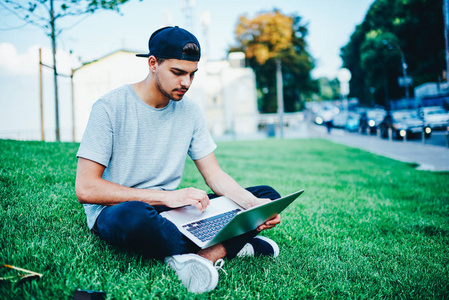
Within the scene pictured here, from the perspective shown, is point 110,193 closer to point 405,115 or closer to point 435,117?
point 405,115

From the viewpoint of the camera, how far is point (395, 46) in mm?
35312

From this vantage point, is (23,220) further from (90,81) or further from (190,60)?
(90,81)

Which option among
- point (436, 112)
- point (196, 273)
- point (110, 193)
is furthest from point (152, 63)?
point (436, 112)

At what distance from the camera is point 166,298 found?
5.84 ft

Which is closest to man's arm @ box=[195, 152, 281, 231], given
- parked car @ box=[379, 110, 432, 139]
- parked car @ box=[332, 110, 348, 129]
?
parked car @ box=[379, 110, 432, 139]

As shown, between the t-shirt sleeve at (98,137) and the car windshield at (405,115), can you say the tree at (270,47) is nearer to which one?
the car windshield at (405,115)

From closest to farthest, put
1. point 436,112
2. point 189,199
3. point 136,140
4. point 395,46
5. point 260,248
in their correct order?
point 189,199 < point 136,140 < point 260,248 < point 436,112 < point 395,46

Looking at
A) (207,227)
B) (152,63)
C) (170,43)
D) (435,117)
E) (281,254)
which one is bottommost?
(281,254)

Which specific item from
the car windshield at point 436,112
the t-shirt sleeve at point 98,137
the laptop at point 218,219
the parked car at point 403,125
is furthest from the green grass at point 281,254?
the car windshield at point 436,112

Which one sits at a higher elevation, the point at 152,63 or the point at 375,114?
the point at 375,114

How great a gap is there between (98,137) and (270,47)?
1529 inches

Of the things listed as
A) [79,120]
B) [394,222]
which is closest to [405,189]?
[394,222]

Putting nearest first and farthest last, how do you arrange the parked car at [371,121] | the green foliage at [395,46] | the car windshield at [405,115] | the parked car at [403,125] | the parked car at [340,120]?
the parked car at [403,125], the car windshield at [405,115], the parked car at [371,121], the green foliage at [395,46], the parked car at [340,120]

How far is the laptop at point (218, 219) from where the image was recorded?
72.3 inches
